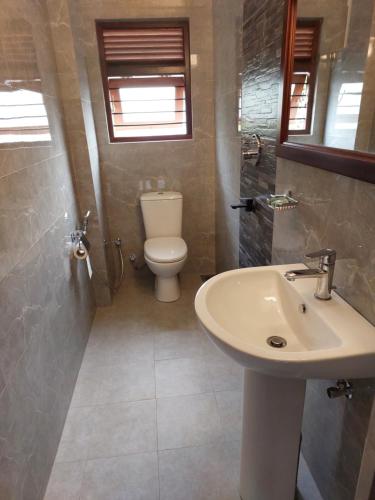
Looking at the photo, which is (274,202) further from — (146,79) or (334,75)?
(146,79)

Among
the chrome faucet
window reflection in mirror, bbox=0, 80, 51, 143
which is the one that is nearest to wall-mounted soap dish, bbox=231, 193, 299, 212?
the chrome faucet

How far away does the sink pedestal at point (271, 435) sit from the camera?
41.0 inches

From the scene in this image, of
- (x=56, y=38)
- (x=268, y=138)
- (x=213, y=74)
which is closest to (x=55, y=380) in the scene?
(x=268, y=138)

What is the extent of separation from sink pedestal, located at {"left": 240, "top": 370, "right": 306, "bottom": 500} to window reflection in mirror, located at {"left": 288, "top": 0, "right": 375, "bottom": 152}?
2.55ft

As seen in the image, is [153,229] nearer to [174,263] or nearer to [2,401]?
[174,263]

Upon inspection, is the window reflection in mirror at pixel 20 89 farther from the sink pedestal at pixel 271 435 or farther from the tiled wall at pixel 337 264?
the sink pedestal at pixel 271 435

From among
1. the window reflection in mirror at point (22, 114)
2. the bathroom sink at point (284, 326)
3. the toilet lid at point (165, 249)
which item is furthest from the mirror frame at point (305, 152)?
the toilet lid at point (165, 249)

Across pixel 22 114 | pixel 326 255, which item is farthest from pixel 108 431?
pixel 22 114

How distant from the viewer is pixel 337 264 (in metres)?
1.00

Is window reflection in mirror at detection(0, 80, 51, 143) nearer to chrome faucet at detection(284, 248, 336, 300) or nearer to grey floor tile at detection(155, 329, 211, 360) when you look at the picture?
chrome faucet at detection(284, 248, 336, 300)

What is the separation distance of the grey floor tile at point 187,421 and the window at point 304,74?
4.58 ft

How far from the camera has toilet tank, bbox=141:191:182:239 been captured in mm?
2662

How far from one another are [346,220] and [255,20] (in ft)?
3.98

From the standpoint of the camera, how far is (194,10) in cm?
235
